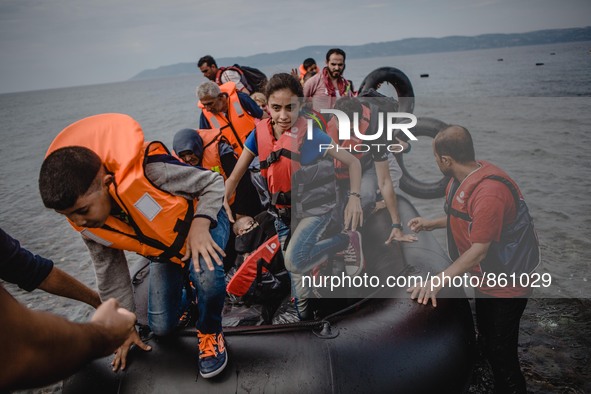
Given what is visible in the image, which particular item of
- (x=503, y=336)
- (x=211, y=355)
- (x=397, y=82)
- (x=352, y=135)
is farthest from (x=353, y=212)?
(x=397, y=82)

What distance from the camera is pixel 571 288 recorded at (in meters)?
3.67

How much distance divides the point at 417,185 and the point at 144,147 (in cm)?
380

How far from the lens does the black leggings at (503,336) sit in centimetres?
216

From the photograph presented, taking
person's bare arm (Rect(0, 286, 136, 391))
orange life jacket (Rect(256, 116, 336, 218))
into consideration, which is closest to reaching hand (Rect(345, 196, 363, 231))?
orange life jacket (Rect(256, 116, 336, 218))

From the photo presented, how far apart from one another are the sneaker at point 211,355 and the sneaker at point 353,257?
1.38 metres

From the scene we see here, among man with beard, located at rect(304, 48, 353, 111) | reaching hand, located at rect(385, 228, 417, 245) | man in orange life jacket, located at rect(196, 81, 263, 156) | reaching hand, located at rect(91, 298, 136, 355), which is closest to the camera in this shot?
reaching hand, located at rect(91, 298, 136, 355)

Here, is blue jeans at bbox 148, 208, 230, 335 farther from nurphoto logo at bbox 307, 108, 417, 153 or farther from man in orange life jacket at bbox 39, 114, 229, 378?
nurphoto logo at bbox 307, 108, 417, 153

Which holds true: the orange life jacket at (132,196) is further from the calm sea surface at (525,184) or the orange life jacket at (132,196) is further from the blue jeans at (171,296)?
the calm sea surface at (525,184)

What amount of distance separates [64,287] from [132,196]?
72 centimetres

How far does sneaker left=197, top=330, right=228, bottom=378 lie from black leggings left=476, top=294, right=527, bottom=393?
1.63 meters

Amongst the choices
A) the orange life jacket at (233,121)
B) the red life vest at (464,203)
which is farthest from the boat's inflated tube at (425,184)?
the red life vest at (464,203)

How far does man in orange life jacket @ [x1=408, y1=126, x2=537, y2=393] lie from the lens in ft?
6.62

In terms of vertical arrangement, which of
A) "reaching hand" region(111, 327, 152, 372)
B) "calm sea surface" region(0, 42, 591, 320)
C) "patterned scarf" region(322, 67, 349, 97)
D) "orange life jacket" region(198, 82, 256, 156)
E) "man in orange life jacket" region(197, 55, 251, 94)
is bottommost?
"calm sea surface" region(0, 42, 591, 320)

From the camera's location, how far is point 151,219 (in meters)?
1.75
